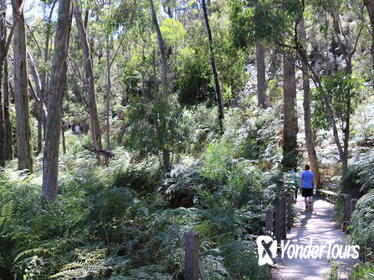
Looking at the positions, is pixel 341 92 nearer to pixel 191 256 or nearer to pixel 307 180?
pixel 307 180

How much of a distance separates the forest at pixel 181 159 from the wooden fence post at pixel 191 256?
0.32m

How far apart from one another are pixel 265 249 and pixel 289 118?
11.3 metres

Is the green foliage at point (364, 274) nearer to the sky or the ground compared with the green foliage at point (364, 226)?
nearer to the ground

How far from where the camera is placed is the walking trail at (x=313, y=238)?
22.6ft

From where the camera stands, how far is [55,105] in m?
8.74

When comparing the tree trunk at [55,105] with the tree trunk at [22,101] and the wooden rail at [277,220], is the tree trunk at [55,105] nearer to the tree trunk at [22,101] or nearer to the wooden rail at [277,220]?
the wooden rail at [277,220]

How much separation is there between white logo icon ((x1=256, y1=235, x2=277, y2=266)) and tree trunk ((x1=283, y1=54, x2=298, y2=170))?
9.91 meters

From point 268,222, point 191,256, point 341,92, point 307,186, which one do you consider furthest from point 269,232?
point 341,92

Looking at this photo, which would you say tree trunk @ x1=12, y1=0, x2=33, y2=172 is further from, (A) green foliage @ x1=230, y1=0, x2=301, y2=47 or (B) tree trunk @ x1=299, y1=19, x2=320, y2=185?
(B) tree trunk @ x1=299, y1=19, x2=320, y2=185

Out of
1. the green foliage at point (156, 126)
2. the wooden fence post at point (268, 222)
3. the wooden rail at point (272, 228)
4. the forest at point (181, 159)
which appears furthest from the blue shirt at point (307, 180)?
the wooden fence post at point (268, 222)

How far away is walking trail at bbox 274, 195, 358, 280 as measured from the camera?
22.6 ft

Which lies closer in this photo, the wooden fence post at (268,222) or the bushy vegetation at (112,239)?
the bushy vegetation at (112,239)

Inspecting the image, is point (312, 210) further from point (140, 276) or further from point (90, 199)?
point (140, 276)

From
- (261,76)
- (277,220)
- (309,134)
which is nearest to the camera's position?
(277,220)
